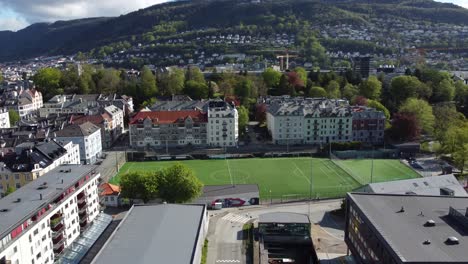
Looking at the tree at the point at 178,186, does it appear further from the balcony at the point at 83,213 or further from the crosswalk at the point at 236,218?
the balcony at the point at 83,213

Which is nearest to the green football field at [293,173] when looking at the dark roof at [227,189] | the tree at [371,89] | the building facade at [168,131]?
the dark roof at [227,189]

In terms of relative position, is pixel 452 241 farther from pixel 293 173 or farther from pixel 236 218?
pixel 293 173

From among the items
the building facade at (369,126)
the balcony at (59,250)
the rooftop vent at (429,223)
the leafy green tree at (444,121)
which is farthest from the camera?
the building facade at (369,126)

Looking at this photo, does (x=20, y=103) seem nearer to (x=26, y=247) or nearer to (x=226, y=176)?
(x=226, y=176)

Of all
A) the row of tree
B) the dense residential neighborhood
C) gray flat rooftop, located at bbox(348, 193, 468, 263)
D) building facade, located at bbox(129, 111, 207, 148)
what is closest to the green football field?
the dense residential neighborhood

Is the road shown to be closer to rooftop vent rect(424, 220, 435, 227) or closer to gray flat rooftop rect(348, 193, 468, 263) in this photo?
gray flat rooftop rect(348, 193, 468, 263)

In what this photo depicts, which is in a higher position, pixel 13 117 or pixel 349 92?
pixel 349 92

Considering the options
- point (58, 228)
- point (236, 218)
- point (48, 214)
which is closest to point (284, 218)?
point (236, 218)
